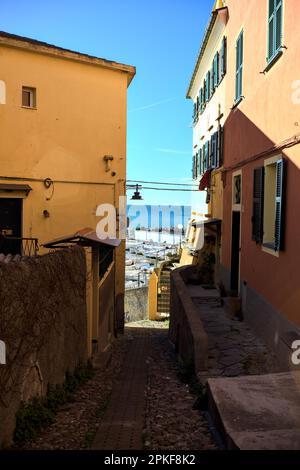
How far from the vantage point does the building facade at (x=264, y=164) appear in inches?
283

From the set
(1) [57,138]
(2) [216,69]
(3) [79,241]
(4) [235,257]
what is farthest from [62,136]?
(4) [235,257]

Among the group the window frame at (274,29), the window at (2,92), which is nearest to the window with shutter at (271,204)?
the window frame at (274,29)

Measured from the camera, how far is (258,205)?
938 centimetres

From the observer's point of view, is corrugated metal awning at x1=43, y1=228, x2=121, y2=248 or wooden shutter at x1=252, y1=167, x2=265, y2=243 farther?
wooden shutter at x1=252, y1=167, x2=265, y2=243

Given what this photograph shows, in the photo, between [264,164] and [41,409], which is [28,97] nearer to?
[264,164]

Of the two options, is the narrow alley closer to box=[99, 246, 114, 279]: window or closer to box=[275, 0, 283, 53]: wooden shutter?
box=[99, 246, 114, 279]: window

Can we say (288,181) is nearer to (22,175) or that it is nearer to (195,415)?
(195,415)

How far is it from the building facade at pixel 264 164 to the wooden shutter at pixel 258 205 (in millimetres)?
19

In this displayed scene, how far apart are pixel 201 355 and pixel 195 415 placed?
75.8 inches

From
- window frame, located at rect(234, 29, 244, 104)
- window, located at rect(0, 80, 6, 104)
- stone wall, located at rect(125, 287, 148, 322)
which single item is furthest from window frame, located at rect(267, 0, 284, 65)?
stone wall, located at rect(125, 287, 148, 322)

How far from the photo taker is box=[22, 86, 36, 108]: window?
42.7 ft

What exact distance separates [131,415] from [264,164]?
5.33m

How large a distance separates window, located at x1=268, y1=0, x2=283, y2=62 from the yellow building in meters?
6.92

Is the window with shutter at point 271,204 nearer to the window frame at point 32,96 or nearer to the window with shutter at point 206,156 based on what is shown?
the window frame at point 32,96
